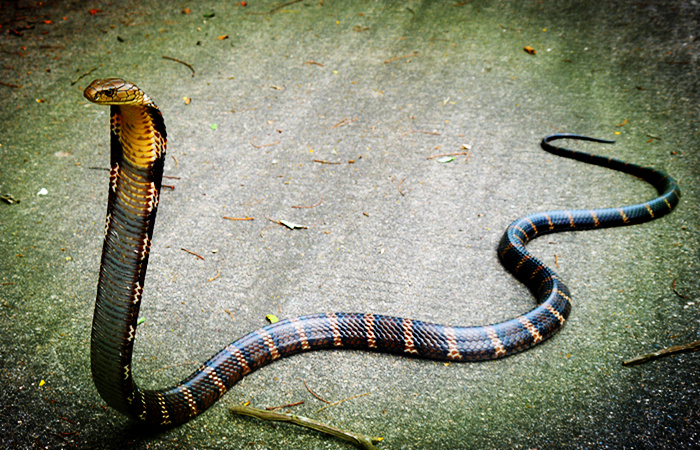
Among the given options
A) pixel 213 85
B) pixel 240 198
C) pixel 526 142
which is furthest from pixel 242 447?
pixel 213 85

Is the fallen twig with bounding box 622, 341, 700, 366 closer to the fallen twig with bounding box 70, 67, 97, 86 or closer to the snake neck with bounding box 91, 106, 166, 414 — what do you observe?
the snake neck with bounding box 91, 106, 166, 414

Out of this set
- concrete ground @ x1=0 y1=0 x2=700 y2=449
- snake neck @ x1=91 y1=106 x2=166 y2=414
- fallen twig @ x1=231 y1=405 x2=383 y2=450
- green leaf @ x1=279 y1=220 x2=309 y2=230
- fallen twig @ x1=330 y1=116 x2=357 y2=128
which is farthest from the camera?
fallen twig @ x1=330 y1=116 x2=357 y2=128

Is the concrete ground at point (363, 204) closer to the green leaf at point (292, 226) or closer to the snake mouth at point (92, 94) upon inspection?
the green leaf at point (292, 226)

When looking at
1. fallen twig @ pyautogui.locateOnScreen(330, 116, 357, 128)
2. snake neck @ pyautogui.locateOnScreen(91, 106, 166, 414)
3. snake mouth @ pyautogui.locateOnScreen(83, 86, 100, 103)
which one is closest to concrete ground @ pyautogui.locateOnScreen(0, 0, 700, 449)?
fallen twig @ pyautogui.locateOnScreen(330, 116, 357, 128)

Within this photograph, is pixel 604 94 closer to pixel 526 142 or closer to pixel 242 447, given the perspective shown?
pixel 526 142

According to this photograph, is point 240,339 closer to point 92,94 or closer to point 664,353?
point 92,94

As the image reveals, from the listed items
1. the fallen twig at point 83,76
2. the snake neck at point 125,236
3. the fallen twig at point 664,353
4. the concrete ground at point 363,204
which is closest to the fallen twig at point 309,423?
the concrete ground at point 363,204
